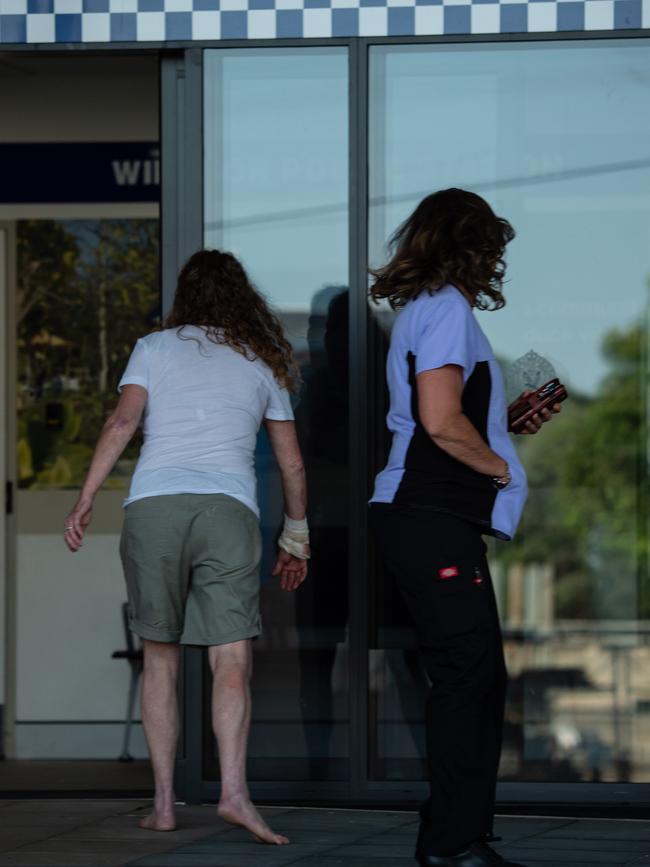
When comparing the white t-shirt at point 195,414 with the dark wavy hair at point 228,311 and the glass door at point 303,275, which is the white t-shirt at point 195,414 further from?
the glass door at point 303,275

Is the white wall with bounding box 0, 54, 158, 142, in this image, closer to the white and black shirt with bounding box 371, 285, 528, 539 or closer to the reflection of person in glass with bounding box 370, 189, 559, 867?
the reflection of person in glass with bounding box 370, 189, 559, 867

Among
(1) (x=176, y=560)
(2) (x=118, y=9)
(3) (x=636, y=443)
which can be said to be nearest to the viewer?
(1) (x=176, y=560)

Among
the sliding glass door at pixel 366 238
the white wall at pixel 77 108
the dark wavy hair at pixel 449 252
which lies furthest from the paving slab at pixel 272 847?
the white wall at pixel 77 108

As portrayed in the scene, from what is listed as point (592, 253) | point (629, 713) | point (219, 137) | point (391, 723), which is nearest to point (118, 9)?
point (219, 137)

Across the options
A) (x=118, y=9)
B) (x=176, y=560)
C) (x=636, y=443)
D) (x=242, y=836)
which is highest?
(x=118, y=9)

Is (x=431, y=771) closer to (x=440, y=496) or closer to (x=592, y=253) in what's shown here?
(x=440, y=496)

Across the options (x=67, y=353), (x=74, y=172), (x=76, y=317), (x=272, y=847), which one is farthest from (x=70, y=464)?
(x=272, y=847)

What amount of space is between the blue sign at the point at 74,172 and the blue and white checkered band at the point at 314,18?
65.8 inches

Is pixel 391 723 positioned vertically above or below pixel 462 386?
below

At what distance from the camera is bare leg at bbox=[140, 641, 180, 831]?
12.9 feet

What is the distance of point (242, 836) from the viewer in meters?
3.93

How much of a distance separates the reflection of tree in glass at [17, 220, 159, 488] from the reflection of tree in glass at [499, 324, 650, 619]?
199 cm

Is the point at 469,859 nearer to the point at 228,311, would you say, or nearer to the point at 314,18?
the point at 228,311

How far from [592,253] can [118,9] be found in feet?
5.37
